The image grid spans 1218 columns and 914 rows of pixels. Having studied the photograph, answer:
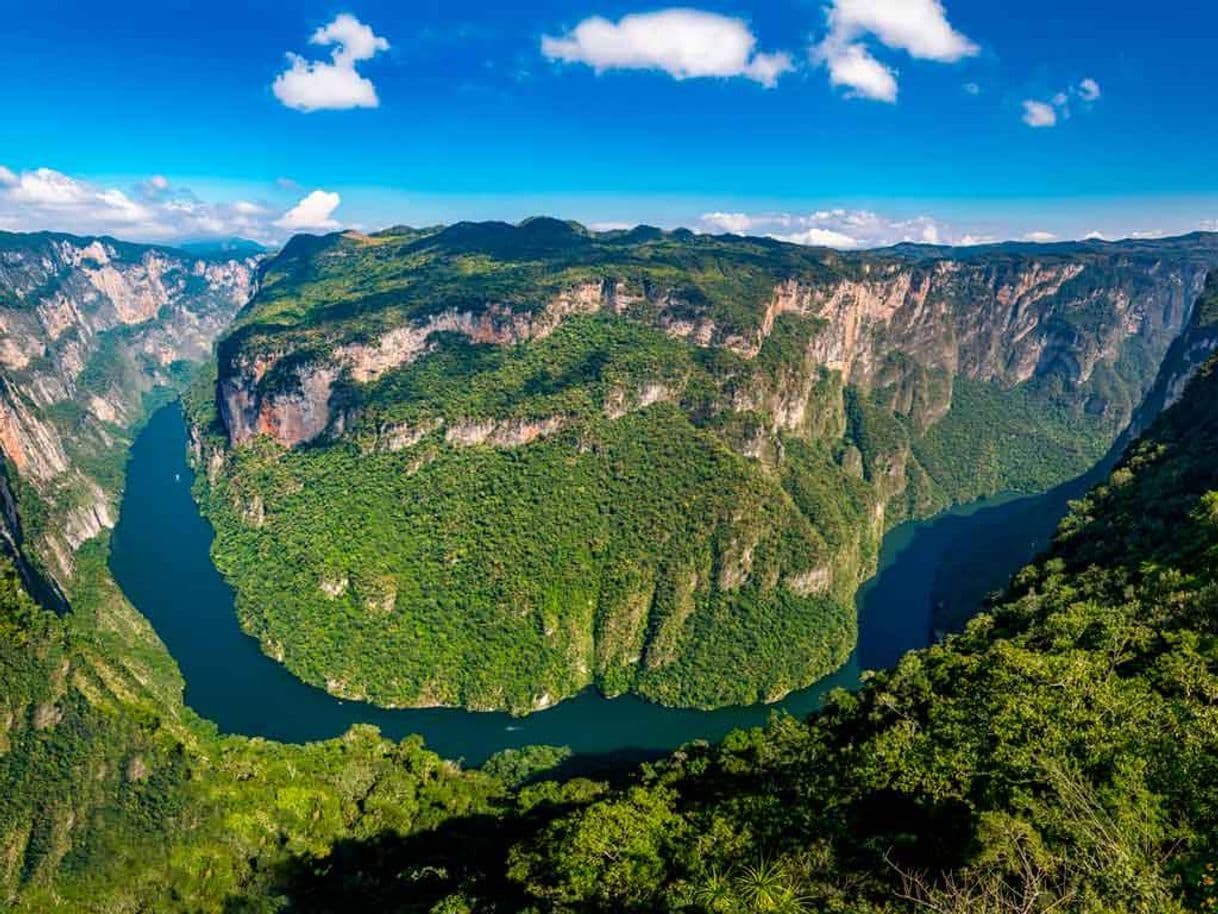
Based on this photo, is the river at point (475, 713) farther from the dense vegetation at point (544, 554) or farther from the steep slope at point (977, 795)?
the steep slope at point (977, 795)

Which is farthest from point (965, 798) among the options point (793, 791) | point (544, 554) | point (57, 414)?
point (57, 414)

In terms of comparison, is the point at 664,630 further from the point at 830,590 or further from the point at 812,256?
the point at 812,256

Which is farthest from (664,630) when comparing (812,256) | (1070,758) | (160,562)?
(812,256)

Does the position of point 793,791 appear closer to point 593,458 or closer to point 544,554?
point 544,554

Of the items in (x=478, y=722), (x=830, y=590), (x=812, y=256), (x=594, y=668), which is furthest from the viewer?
(x=812, y=256)

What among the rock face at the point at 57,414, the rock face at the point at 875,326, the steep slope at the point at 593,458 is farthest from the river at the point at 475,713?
the rock face at the point at 875,326

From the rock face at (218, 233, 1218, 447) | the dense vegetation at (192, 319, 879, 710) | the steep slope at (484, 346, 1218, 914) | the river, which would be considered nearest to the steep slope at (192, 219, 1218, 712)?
the dense vegetation at (192, 319, 879, 710)
